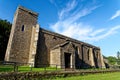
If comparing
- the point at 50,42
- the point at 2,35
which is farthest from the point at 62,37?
the point at 2,35

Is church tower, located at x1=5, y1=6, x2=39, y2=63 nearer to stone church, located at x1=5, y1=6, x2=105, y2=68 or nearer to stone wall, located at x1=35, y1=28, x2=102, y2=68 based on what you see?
stone church, located at x1=5, y1=6, x2=105, y2=68

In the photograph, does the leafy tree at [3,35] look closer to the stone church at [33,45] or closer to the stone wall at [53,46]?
the stone church at [33,45]

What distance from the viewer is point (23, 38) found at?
2372cm

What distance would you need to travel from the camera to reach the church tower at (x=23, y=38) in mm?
22047

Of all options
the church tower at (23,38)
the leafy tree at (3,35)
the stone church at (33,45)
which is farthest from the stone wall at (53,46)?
the leafy tree at (3,35)

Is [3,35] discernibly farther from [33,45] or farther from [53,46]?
[53,46]

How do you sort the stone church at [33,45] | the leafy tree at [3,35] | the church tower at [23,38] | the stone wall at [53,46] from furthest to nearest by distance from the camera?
1. the leafy tree at [3,35]
2. the stone wall at [53,46]
3. the stone church at [33,45]
4. the church tower at [23,38]

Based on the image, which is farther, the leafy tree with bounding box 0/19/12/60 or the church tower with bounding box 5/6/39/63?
the leafy tree with bounding box 0/19/12/60

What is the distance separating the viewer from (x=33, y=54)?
22.0 meters

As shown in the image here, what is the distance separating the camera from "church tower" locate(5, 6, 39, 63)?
22047mm

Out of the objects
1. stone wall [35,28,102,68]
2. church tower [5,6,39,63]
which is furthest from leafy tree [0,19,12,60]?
stone wall [35,28,102,68]

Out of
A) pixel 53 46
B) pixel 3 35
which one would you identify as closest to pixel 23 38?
pixel 53 46

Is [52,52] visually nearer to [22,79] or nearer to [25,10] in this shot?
[25,10]

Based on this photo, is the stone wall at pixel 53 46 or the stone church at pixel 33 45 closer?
the stone church at pixel 33 45
